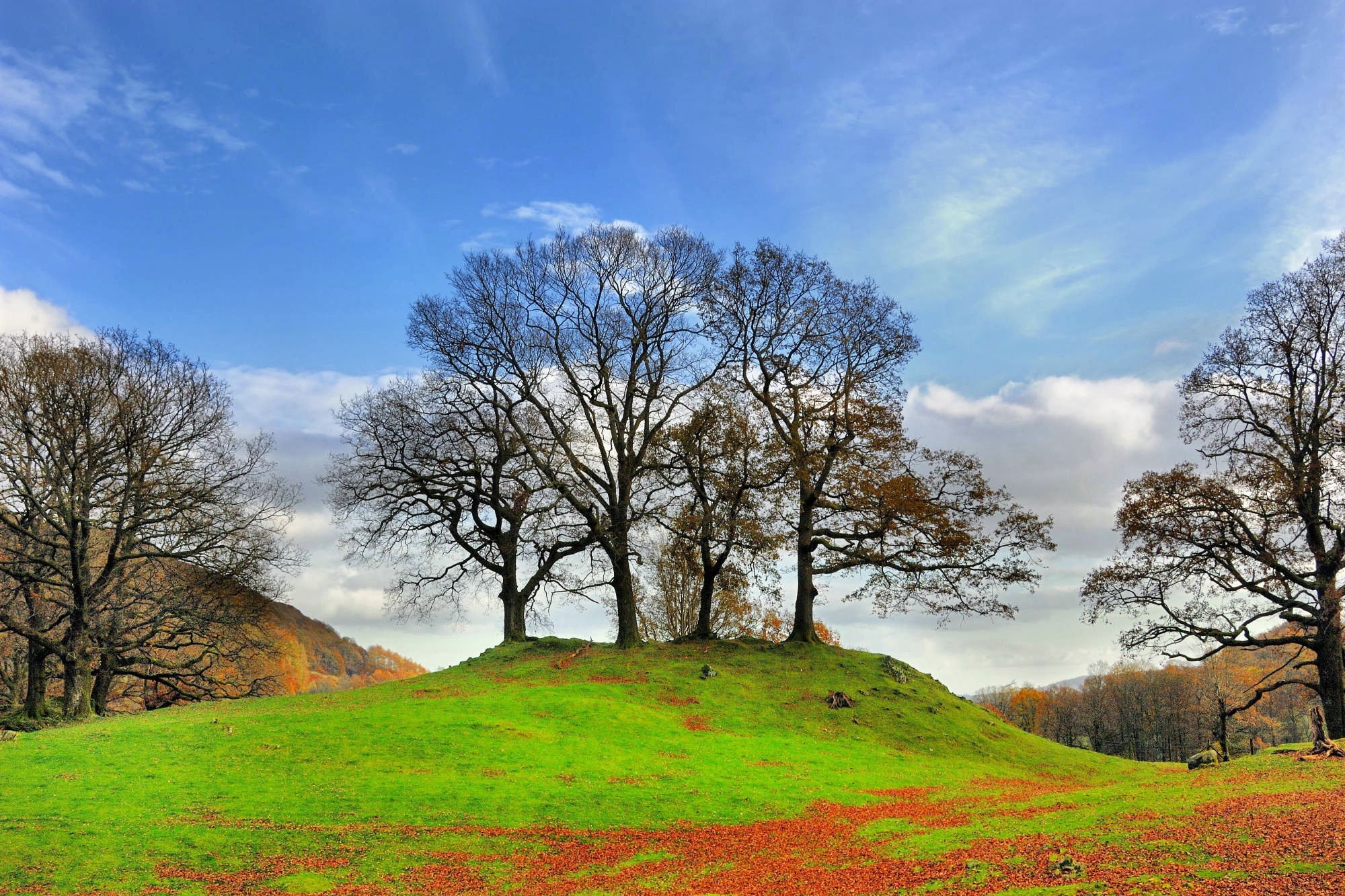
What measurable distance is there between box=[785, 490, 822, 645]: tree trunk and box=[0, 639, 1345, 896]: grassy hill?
719 cm

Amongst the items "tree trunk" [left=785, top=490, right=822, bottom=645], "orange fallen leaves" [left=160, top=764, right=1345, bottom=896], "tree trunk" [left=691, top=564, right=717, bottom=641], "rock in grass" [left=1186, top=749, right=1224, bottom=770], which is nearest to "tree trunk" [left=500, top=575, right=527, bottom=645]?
"tree trunk" [left=691, top=564, right=717, bottom=641]

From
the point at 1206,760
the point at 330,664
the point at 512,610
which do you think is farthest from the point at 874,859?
the point at 330,664

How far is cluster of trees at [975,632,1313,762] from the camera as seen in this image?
3322 inches

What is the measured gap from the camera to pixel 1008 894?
411 inches

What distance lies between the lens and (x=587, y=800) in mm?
19875

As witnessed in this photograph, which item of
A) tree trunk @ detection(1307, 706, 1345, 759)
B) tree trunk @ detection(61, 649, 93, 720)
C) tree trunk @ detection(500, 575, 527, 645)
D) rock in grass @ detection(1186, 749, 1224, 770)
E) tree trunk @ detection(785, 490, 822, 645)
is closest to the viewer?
tree trunk @ detection(1307, 706, 1345, 759)

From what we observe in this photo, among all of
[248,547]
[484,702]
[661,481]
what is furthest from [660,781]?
[248,547]

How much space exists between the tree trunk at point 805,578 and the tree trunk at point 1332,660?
19444 millimetres

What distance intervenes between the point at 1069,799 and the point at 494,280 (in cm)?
3250

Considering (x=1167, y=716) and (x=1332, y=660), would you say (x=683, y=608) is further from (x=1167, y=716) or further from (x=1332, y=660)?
(x=1167, y=716)

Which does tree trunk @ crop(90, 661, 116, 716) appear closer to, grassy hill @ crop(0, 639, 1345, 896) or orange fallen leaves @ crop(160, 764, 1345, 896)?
grassy hill @ crop(0, 639, 1345, 896)

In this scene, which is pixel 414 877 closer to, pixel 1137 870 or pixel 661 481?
pixel 1137 870

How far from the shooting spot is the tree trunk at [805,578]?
38906mm

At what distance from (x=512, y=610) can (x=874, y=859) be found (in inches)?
1183
